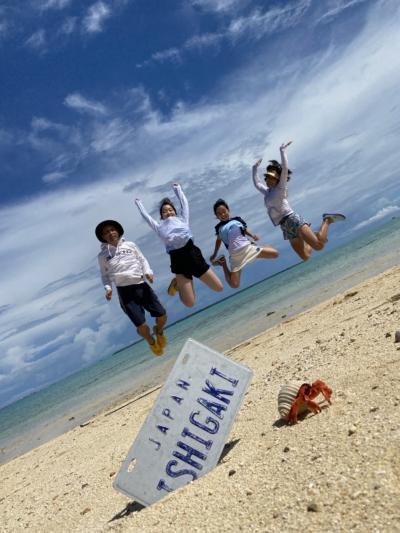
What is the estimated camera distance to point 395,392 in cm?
441

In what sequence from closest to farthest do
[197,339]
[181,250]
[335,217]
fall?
[181,250] < [335,217] < [197,339]

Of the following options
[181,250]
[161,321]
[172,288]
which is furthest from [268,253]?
[161,321]

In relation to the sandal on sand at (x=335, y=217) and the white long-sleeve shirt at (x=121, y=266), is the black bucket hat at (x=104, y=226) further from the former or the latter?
the sandal on sand at (x=335, y=217)

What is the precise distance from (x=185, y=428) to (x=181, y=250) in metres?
4.17

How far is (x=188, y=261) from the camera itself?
8.55m

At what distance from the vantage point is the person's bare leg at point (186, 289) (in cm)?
871

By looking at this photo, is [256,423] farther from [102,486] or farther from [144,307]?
[144,307]

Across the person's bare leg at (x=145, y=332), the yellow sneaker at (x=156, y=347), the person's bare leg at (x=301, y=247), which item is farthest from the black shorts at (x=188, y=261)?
the person's bare leg at (x=301, y=247)

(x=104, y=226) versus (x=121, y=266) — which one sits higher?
(x=104, y=226)

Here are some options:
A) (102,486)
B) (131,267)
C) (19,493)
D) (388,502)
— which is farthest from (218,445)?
(19,493)

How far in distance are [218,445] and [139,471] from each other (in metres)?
0.77

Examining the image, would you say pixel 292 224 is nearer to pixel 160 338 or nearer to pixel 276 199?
pixel 276 199

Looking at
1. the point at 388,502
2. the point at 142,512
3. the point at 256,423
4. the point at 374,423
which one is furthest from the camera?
the point at 256,423

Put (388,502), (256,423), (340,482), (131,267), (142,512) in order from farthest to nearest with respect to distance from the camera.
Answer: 1. (131,267)
2. (256,423)
3. (142,512)
4. (340,482)
5. (388,502)
